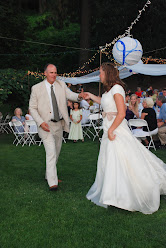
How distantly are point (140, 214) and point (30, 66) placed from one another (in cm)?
2003

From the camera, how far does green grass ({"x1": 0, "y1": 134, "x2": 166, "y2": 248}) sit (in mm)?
3460

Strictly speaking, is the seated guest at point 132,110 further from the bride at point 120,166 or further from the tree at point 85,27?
the tree at point 85,27

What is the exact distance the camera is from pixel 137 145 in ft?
15.3

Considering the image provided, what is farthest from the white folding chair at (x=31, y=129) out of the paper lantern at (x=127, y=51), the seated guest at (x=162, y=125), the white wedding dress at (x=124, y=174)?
the white wedding dress at (x=124, y=174)

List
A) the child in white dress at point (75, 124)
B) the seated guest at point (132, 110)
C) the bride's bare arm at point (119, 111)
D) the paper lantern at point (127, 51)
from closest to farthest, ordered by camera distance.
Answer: the bride's bare arm at point (119, 111), the paper lantern at point (127, 51), the seated guest at point (132, 110), the child in white dress at point (75, 124)

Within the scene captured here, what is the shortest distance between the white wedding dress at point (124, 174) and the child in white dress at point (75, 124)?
21.5ft

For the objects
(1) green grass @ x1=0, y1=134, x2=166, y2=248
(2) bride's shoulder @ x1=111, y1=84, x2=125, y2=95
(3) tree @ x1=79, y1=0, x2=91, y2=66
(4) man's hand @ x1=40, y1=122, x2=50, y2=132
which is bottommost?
(1) green grass @ x1=0, y1=134, x2=166, y2=248

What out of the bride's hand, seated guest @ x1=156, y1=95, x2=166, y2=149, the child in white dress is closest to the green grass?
the bride's hand

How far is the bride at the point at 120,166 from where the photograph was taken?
4.32 m

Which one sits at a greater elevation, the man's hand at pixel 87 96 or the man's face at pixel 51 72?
the man's face at pixel 51 72

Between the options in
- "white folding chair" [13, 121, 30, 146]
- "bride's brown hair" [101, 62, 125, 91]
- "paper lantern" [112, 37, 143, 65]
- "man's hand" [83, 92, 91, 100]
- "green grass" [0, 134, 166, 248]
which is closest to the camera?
"green grass" [0, 134, 166, 248]

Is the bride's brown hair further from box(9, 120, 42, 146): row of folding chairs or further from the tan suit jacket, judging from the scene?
box(9, 120, 42, 146): row of folding chairs

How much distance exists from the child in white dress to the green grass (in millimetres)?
4644

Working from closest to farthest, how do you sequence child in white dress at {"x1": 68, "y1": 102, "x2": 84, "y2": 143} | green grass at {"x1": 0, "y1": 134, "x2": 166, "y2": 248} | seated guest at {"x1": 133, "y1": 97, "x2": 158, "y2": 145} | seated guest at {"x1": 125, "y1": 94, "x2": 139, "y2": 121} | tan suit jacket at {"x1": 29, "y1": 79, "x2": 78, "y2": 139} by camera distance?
1. green grass at {"x1": 0, "y1": 134, "x2": 166, "y2": 248}
2. tan suit jacket at {"x1": 29, "y1": 79, "x2": 78, "y2": 139}
3. seated guest at {"x1": 133, "y1": 97, "x2": 158, "y2": 145}
4. seated guest at {"x1": 125, "y1": 94, "x2": 139, "y2": 121}
5. child in white dress at {"x1": 68, "y1": 102, "x2": 84, "y2": 143}
